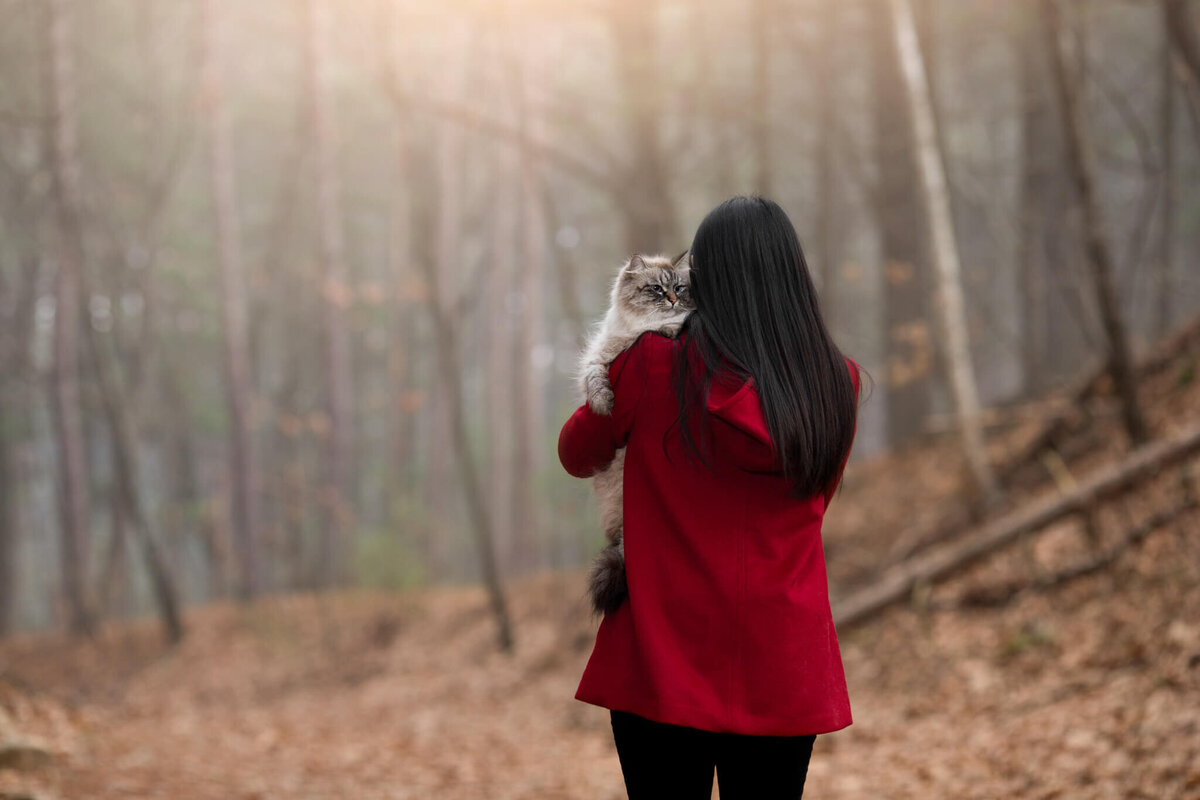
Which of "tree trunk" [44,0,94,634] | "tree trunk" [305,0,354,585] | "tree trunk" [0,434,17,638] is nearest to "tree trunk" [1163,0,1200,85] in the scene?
"tree trunk" [44,0,94,634]

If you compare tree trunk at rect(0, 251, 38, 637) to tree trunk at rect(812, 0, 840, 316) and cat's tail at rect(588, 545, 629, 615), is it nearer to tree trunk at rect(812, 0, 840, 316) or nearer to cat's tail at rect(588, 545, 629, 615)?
tree trunk at rect(812, 0, 840, 316)

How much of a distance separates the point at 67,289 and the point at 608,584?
16470mm

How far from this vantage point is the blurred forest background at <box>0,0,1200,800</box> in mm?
6395

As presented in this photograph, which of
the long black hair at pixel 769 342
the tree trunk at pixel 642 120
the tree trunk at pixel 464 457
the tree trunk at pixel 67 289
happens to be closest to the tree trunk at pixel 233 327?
the tree trunk at pixel 67 289

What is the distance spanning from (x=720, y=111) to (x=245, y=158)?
2042 centimetres

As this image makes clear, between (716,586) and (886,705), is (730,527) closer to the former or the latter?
(716,586)

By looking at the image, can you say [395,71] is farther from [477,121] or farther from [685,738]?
[685,738]

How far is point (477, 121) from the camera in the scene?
31.2 feet

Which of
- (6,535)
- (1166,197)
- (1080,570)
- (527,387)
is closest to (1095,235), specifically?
(1080,570)

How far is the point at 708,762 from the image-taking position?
224cm

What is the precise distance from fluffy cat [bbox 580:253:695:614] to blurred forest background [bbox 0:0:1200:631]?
8.66 ft

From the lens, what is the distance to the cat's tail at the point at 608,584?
7.63 ft

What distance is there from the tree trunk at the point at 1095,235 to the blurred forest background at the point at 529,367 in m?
0.03

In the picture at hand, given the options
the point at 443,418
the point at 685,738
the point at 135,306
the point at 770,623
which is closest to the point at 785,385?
the point at 770,623
